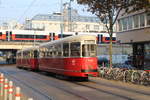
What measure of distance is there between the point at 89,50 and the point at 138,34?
10.4 metres

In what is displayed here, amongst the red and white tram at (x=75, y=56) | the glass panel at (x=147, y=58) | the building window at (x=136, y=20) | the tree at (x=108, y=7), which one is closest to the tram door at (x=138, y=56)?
the glass panel at (x=147, y=58)

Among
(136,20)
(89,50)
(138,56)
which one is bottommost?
(138,56)

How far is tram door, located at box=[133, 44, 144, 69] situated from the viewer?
28544 mm

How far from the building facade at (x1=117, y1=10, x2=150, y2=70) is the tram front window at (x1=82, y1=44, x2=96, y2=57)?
860 centimetres

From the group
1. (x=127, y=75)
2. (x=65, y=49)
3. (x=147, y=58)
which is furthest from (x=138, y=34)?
(x=65, y=49)

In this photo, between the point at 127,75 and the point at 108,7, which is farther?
the point at 108,7

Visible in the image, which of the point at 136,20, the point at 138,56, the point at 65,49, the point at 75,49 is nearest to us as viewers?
the point at 75,49

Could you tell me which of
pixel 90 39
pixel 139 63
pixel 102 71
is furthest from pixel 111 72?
pixel 139 63

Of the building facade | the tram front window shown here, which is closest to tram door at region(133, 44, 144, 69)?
the building facade

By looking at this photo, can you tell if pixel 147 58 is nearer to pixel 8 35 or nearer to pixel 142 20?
pixel 142 20

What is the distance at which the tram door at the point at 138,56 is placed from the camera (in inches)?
1124

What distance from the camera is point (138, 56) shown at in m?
29.2

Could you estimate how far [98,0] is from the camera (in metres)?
21.7

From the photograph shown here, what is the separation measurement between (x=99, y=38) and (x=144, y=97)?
61.0 meters
